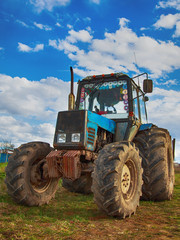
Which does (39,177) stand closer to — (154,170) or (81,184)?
(81,184)

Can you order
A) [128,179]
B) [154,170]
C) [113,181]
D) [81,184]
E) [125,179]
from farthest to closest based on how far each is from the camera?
[81,184] < [154,170] < [128,179] < [125,179] < [113,181]

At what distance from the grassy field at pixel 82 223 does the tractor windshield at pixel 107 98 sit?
2220 millimetres

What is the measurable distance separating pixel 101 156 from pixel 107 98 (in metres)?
2.64

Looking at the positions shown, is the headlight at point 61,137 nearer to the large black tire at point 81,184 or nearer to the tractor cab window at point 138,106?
the large black tire at point 81,184

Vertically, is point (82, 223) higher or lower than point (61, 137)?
lower

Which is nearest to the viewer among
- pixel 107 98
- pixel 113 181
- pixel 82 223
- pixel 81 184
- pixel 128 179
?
pixel 82 223

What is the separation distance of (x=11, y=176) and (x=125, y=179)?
2.13 m

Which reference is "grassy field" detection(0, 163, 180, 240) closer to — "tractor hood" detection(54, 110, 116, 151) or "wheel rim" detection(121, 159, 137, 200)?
"wheel rim" detection(121, 159, 137, 200)

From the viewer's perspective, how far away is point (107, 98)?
6520mm

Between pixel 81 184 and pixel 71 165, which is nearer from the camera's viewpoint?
pixel 71 165

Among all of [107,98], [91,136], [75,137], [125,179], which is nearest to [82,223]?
[125,179]

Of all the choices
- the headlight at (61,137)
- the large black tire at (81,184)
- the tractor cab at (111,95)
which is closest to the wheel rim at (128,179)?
the headlight at (61,137)

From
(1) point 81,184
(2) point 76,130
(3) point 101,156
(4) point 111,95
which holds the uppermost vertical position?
(4) point 111,95

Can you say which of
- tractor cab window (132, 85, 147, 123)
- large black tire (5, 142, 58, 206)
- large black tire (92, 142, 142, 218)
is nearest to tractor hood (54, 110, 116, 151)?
large black tire (5, 142, 58, 206)
